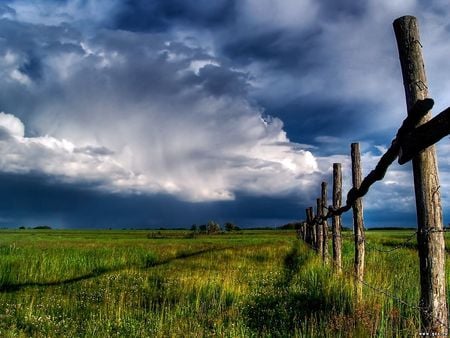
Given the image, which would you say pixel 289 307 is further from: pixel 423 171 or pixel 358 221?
pixel 423 171

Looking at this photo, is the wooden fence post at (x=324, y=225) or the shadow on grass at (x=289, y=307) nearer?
the shadow on grass at (x=289, y=307)

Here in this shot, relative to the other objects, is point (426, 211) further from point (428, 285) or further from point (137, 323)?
point (137, 323)

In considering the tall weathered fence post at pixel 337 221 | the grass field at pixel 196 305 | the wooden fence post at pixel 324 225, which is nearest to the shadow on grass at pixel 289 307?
the grass field at pixel 196 305

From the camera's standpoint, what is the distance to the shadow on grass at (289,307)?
656cm

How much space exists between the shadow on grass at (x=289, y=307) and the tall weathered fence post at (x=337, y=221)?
4.44 feet

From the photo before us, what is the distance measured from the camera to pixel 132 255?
1953 cm

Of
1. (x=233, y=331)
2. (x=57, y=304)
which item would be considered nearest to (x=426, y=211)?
(x=233, y=331)

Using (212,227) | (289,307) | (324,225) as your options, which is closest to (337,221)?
(324,225)

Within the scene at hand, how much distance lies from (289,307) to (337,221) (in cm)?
502

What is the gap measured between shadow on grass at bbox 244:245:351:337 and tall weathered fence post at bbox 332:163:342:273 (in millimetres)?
1355

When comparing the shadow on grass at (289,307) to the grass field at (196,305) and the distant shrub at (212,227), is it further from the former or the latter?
the distant shrub at (212,227)

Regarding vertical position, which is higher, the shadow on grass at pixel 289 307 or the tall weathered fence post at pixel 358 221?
the tall weathered fence post at pixel 358 221

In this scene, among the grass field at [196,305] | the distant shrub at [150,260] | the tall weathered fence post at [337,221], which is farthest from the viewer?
the distant shrub at [150,260]

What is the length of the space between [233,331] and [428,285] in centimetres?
252
